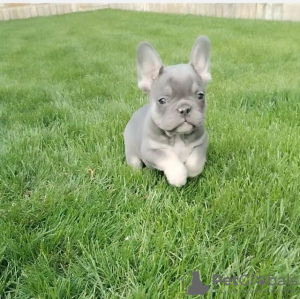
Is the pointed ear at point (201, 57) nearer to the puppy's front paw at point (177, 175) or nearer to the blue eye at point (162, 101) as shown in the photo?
the blue eye at point (162, 101)

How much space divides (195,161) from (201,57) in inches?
23.8

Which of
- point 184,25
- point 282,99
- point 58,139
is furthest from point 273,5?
point 58,139

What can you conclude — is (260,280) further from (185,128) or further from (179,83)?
(179,83)

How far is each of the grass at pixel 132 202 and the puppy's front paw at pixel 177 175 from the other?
109mm

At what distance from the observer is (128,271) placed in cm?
160

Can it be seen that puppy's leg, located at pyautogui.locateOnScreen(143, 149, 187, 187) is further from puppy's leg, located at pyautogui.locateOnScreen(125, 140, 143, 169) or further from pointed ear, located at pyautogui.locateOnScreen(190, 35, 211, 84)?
pointed ear, located at pyautogui.locateOnScreen(190, 35, 211, 84)

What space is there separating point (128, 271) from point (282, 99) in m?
2.84

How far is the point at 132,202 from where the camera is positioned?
2104 mm

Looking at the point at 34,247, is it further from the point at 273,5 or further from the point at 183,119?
the point at 273,5

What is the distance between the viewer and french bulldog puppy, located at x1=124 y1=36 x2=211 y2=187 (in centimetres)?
198

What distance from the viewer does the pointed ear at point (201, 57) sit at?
216 cm
